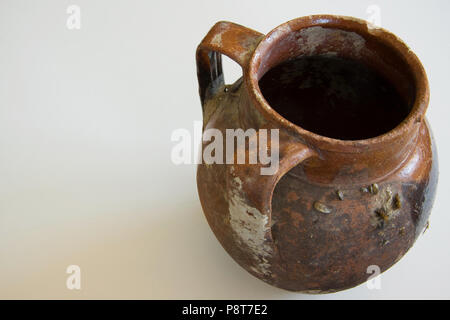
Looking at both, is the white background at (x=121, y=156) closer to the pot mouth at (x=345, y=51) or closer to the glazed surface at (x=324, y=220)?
the glazed surface at (x=324, y=220)

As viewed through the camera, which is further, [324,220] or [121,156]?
[121,156]

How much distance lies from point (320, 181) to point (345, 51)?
30 cm

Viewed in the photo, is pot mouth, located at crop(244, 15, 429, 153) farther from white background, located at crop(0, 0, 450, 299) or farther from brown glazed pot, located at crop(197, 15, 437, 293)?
white background, located at crop(0, 0, 450, 299)

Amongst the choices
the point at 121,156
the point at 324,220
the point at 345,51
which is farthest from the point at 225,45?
the point at 121,156

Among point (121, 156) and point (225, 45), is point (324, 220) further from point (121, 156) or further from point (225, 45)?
point (121, 156)

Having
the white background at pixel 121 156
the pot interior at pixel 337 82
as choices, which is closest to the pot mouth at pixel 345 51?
the pot interior at pixel 337 82

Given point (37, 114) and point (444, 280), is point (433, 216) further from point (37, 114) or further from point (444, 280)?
point (37, 114)

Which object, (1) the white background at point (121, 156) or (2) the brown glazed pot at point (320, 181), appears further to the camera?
(1) the white background at point (121, 156)

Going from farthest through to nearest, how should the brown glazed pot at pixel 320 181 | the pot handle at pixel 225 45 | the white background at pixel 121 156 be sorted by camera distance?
the white background at pixel 121 156
the pot handle at pixel 225 45
the brown glazed pot at pixel 320 181

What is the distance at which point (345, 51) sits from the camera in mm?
1038

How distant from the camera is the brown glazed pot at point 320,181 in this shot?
2.73ft

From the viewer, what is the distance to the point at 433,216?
52.7 inches

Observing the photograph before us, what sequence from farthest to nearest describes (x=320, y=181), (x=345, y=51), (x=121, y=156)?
(x=121, y=156), (x=345, y=51), (x=320, y=181)

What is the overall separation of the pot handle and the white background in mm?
420
